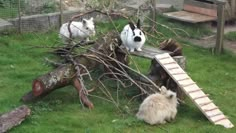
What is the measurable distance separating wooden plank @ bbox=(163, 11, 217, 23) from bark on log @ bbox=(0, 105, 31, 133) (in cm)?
630

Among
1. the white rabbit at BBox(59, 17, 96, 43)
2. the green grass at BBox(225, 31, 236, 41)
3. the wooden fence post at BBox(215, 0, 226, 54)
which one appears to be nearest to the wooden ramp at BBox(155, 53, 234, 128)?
the white rabbit at BBox(59, 17, 96, 43)

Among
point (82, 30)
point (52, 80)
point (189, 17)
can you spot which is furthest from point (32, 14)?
point (52, 80)

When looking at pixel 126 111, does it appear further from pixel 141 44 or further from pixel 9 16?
pixel 9 16

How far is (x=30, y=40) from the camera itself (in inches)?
452

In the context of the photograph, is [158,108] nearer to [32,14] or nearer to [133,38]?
[133,38]

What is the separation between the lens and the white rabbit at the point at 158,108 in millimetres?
7477

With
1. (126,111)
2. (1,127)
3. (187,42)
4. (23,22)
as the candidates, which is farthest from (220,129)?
(23,22)

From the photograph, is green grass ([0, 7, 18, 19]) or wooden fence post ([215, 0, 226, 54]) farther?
green grass ([0, 7, 18, 19])

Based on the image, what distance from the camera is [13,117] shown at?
7.19 metres

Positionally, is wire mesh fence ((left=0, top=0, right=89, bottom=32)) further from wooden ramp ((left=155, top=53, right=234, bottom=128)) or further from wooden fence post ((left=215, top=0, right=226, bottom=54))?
wooden ramp ((left=155, top=53, right=234, bottom=128))

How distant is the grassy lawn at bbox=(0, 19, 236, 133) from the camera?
7453mm

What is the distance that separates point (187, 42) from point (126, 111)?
444 centimetres

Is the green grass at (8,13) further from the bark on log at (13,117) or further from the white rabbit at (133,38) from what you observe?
the bark on log at (13,117)

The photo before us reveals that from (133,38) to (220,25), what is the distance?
10.3ft
